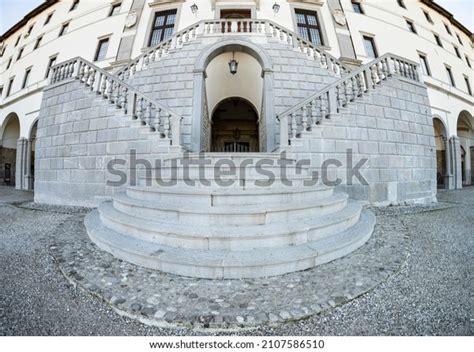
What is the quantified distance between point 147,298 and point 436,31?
22529 mm

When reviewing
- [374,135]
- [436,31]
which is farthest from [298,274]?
[436,31]

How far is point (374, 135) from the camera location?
5.64 m

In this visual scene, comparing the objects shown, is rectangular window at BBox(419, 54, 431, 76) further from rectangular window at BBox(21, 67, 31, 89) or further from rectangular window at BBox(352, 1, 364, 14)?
rectangular window at BBox(21, 67, 31, 89)

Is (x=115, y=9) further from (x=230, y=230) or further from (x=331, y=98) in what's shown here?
(x=230, y=230)

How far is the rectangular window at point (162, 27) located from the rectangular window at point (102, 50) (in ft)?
10.5

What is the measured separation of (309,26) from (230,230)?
39.8 feet

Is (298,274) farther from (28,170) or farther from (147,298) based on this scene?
(28,170)

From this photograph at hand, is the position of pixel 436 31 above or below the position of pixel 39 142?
above

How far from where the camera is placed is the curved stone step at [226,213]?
276 centimetres

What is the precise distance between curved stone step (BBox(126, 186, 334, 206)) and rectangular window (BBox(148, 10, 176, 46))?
10217 millimetres

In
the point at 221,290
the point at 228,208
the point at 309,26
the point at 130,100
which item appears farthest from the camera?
the point at 309,26

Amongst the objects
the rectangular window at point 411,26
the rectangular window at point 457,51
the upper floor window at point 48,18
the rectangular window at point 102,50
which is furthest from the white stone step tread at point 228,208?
the rectangular window at point 457,51

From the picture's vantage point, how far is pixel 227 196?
306 centimetres

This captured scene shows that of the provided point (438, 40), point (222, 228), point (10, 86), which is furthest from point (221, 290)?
point (10, 86)
